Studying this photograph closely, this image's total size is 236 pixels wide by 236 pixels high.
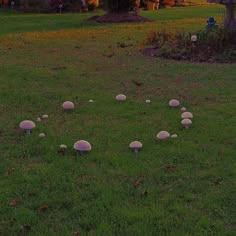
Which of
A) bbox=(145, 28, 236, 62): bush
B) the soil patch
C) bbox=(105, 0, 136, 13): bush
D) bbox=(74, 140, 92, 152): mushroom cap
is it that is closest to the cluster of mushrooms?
bbox=(74, 140, 92, 152): mushroom cap

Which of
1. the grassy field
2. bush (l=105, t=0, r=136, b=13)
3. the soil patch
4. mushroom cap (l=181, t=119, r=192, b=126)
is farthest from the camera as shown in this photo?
bush (l=105, t=0, r=136, b=13)

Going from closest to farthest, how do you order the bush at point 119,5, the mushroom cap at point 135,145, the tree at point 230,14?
1. the mushroom cap at point 135,145
2. the tree at point 230,14
3. the bush at point 119,5

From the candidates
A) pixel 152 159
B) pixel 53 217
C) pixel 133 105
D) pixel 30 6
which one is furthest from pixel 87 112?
pixel 30 6

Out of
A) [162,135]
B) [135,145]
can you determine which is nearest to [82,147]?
[135,145]

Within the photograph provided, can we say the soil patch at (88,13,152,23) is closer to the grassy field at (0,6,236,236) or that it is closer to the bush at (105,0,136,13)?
the bush at (105,0,136,13)

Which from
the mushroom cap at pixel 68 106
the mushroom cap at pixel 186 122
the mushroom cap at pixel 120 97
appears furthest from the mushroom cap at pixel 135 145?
the mushroom cap at pixel 120 97

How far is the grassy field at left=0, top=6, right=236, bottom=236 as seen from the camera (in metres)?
4.38

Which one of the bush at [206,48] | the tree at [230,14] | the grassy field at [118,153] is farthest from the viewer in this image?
the tree at [230,14]

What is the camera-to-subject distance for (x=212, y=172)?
5316 millimetres

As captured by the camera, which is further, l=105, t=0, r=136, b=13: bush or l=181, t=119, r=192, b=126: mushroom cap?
l=105, t=0, r=136, b=13: bush

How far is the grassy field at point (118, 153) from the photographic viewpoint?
4383 mm

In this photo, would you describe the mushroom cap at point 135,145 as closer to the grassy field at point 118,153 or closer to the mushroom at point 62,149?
the grassy field at point 118,153

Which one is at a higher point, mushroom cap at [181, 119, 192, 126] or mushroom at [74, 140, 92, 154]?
mushroom at [74, 140, 92, 154]

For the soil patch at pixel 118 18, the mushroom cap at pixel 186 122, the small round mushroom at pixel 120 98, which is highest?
the mushroom cap at pixel 186 122
